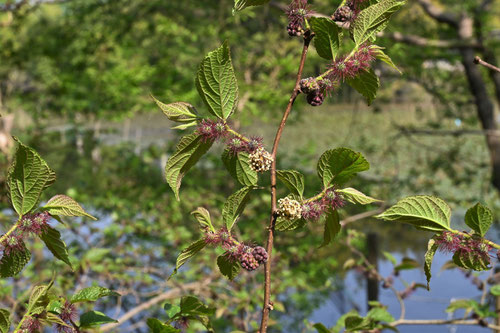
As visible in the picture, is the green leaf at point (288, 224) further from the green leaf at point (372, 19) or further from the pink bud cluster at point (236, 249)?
the green leaf at point (372, 19)

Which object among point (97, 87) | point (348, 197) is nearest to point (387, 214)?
point (348, 197)

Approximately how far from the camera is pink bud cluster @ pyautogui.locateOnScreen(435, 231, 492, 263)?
17.1 inches

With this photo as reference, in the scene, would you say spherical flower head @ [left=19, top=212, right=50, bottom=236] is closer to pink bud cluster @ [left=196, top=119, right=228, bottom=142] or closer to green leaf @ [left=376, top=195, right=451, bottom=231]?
pink bud cluster @ [left=196, top=119, right=228, bottom=142]

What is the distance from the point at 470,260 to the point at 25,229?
1.21ft

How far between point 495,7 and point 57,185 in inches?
164

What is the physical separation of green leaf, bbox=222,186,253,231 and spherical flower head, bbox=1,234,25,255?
17 cm

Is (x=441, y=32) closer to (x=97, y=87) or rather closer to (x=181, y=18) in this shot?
(x=181, y=18)

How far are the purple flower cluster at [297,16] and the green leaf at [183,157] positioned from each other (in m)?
0.12

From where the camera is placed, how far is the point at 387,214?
42 centimetres

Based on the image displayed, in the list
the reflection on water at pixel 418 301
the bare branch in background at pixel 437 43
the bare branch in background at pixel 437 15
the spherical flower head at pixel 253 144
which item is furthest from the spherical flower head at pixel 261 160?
the reflection on water at pixel 418 301

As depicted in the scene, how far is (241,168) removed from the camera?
0.46 metres

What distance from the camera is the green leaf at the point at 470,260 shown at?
0.44 m

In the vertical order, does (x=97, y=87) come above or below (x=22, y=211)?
above

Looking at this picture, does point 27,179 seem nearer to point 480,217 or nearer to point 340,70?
point 340,70
